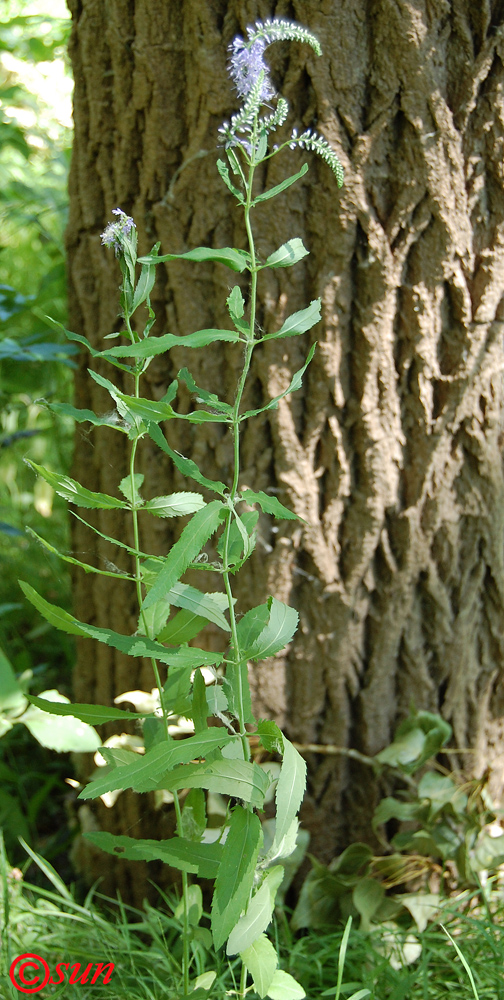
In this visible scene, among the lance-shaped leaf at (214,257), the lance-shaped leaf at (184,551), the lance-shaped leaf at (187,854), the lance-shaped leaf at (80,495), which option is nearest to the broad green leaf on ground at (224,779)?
the lance-shaped leaf at (187,854)

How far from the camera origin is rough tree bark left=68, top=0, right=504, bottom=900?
1188 millimetres

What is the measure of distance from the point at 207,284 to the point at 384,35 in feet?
1.56

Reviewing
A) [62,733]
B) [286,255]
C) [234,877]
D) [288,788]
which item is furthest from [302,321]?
[62,733]

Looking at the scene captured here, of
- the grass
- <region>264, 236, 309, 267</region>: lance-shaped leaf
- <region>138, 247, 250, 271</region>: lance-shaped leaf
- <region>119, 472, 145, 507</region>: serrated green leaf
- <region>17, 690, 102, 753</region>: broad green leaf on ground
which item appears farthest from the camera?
<region>17, 690, 102, 753</region>: broad green leaf on ground

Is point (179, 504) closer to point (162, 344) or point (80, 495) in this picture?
point (80, 495)

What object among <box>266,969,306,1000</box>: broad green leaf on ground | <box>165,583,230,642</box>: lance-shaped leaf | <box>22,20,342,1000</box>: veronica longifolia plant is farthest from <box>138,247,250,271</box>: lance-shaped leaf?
<box>266,969,306,1000</box>: broad green leaf on ground

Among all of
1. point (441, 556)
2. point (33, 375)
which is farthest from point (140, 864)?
point (33, 375)

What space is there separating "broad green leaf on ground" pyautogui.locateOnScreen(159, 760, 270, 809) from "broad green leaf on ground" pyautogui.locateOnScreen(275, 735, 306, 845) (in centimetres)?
5

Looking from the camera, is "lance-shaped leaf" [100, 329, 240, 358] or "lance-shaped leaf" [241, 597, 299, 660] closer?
"lance-shaped leaf" [100, 329, 240, 358]

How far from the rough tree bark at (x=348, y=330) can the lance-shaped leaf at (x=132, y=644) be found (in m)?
0.56

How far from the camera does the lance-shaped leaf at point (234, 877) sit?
774mm

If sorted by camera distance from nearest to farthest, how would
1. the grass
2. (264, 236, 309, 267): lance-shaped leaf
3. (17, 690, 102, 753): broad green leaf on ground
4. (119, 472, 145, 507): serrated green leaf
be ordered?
(264, 236, 309, 267): lance-shaped leaf → (119, 472, 145, 507): serrated green leaf → the grass → (17, 690, 102, 753): broad green leaf on ground

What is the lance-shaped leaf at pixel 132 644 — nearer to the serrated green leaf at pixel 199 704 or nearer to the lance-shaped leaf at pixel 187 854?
the serrated green leaf at pixel 199 704

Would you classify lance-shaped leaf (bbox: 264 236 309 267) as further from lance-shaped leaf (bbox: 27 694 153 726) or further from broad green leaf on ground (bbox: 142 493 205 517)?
lance-shaped leaf (bbox: 27 694 153 726)
